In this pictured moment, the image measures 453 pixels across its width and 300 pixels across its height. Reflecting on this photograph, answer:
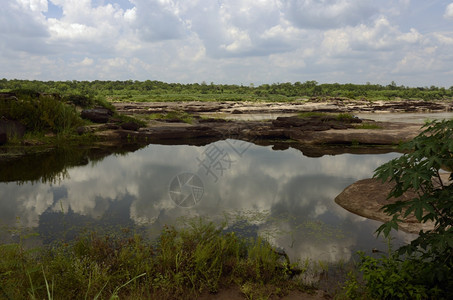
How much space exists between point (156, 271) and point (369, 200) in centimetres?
662

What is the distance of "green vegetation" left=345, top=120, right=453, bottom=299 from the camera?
10.5 ft

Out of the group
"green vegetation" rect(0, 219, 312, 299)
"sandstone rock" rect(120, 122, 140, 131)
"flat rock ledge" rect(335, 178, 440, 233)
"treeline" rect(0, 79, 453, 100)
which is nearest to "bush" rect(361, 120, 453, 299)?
"green vegetation" rect(0, 219, 312, 299)

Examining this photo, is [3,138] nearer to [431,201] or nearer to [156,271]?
[156,271]

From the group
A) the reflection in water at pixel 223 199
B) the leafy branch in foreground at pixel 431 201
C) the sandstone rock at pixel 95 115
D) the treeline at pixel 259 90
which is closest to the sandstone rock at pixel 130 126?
the sandstone rock at pixel 95 115

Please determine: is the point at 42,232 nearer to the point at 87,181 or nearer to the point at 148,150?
the point at 87,181

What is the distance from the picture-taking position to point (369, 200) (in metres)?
8.83

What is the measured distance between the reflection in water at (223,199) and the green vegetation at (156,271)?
1.33m

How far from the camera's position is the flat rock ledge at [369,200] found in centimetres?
786

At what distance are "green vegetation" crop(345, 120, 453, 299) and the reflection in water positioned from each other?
199 centimetres

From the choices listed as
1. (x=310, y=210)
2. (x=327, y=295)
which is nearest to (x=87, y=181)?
(x=310, y=210)

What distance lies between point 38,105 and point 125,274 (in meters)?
18.8

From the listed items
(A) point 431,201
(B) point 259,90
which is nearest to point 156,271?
(A) point 431,201

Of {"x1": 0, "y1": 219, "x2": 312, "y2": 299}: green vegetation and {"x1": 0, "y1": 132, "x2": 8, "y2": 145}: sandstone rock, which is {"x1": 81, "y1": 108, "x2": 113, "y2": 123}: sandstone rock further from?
{"x1": 0, "y1": 219, "x2": 312, "y2": 299}: green vegetation

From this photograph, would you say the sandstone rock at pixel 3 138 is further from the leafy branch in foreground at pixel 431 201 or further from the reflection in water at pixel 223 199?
the leafy branch in foreground at pixel 431 201
